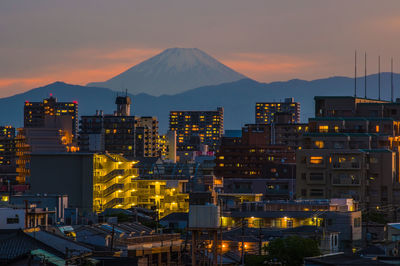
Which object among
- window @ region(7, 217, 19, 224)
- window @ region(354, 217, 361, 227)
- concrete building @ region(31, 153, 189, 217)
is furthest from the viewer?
concrete building @ region(31, 153, 189, 217)

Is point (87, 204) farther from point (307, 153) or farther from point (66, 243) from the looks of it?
point (66, 243)

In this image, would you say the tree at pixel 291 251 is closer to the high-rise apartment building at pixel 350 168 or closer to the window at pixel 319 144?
the high-rise apartment building at pixel 350 168

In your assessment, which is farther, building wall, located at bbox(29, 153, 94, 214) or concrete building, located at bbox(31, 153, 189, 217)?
concrete building, located at bbox(31, 153, 189, 217)

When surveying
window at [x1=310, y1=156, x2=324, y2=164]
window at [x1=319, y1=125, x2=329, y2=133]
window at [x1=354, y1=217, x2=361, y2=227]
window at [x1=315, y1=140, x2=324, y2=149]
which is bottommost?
Result: window at [x1=354, y1=217, x2=361, y2=227]

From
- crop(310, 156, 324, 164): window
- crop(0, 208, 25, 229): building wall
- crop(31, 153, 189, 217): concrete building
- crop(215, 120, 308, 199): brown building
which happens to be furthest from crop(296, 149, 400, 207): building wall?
crop(0, 208, 25, 229): building wall

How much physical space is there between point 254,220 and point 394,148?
37929mm

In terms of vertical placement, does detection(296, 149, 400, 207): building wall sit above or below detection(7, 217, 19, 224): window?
above

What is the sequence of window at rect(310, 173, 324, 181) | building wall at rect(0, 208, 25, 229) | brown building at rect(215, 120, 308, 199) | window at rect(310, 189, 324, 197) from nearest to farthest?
1. building wall at rect(0, 208, 25, 229)
2. window at rect(310, 189, 324, 197)
3. window at rect(310, 173, 324, 181)
4. brown building at rect(215, 120, 308, 199)

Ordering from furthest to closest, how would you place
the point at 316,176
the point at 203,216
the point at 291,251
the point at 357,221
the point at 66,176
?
the point at 66,176, the point at 316,176, the point at 357,221, the point at 291,251, the point at 203,216

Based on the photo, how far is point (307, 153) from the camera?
4235 inches

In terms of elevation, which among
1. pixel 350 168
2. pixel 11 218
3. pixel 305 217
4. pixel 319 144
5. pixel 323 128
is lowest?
pixel 305 217

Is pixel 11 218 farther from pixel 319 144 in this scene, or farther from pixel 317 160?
pixel 319 144

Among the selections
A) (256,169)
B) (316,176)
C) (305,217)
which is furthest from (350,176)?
(256,169)

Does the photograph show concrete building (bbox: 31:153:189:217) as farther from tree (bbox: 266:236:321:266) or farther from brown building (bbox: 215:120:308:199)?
tree (bbox: 266:236:321:266)
